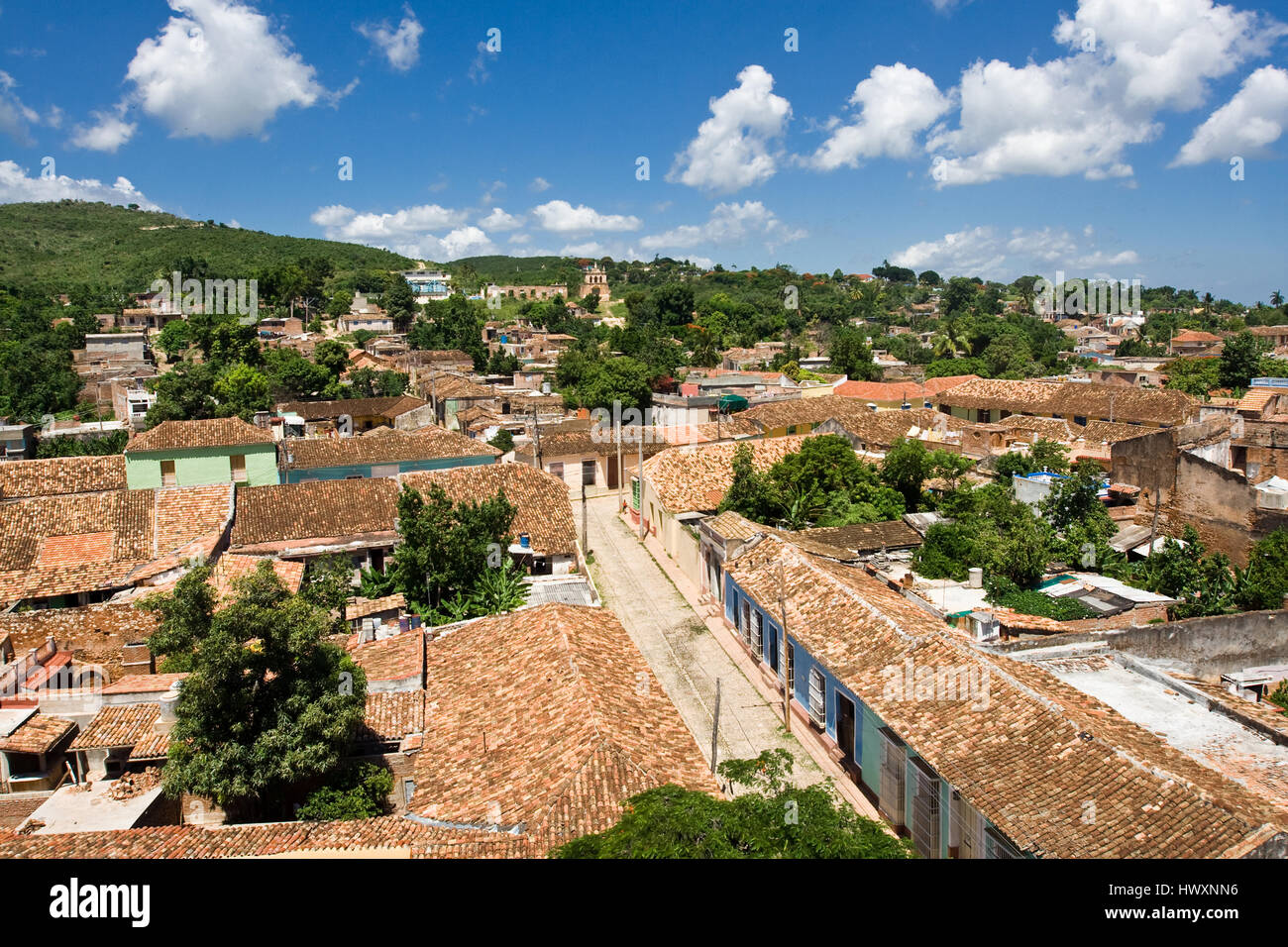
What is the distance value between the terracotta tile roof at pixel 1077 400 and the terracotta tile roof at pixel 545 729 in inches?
1224

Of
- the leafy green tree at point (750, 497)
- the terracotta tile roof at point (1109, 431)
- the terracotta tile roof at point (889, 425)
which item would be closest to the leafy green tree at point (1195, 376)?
the terracotta tile roof at point (1109, 431)

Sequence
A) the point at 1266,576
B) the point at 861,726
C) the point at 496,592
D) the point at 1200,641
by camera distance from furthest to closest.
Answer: the point at 496,592 < the point at 1266,576 < the point at 1200,641 < the point at 861,726

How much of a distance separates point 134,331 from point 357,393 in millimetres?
20398

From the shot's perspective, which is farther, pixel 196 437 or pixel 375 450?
pixel 375 450

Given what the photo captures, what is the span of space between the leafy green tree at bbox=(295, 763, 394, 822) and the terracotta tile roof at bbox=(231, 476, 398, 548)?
10.0 meters

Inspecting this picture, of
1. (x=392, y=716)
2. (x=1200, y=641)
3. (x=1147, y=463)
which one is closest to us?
(x=392, y=716)

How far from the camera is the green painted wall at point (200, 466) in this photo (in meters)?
26.0

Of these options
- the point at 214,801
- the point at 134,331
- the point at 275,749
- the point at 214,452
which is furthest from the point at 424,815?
the point at 134,331

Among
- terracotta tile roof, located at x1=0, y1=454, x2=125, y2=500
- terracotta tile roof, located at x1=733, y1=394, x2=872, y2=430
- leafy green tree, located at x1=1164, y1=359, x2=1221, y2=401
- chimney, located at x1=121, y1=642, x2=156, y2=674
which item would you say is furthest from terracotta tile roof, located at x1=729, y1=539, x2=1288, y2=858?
leafy green tree, located at x1=1164, y1=359, x2=1221, y2=401

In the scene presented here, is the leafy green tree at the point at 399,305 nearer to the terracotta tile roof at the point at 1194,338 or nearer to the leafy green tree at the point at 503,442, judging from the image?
the leafy green tree at the point at 503,442

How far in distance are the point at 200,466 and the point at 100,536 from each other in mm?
6581

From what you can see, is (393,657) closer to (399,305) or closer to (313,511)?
(313,511)

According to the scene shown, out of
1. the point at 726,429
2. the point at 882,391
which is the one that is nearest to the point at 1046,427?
the point at 882,391

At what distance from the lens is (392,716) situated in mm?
13484
